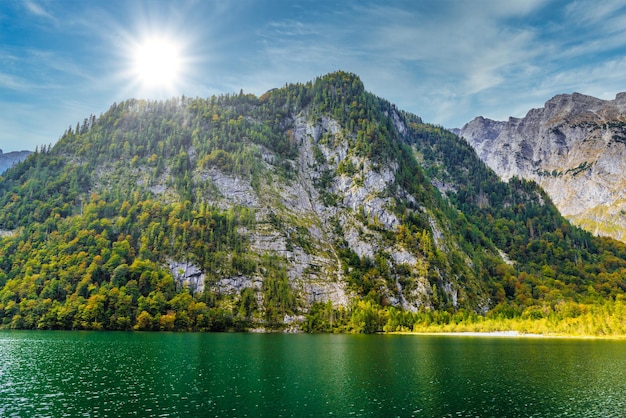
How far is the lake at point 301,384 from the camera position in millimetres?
44562

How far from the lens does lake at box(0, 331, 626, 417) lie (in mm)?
44562

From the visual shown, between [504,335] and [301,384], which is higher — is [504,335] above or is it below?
below

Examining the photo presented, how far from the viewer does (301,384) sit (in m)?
58.1

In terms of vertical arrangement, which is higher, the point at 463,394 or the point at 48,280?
the point at 48,280

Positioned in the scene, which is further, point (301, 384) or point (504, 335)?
point (504, 335)

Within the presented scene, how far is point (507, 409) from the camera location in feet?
150

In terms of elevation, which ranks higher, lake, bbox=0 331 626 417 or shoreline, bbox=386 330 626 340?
lake, bbox=0 331 626 417

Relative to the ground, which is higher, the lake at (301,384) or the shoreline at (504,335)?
the lake at (301,384)

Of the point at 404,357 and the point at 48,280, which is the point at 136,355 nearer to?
the point at 404,357

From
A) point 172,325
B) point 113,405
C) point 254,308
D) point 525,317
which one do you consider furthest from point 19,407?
point 525,317

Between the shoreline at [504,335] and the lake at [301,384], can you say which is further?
the shoreline at [504,335]

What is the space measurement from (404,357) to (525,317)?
139101 mm

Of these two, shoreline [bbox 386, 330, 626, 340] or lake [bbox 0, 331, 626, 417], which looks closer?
lake [bbox 0, 331, 626, 417]

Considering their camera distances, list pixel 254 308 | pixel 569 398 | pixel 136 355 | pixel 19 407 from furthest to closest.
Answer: pixel 254 308 < pixel 136 355 < pixel 569 398 < pixel 19 407
